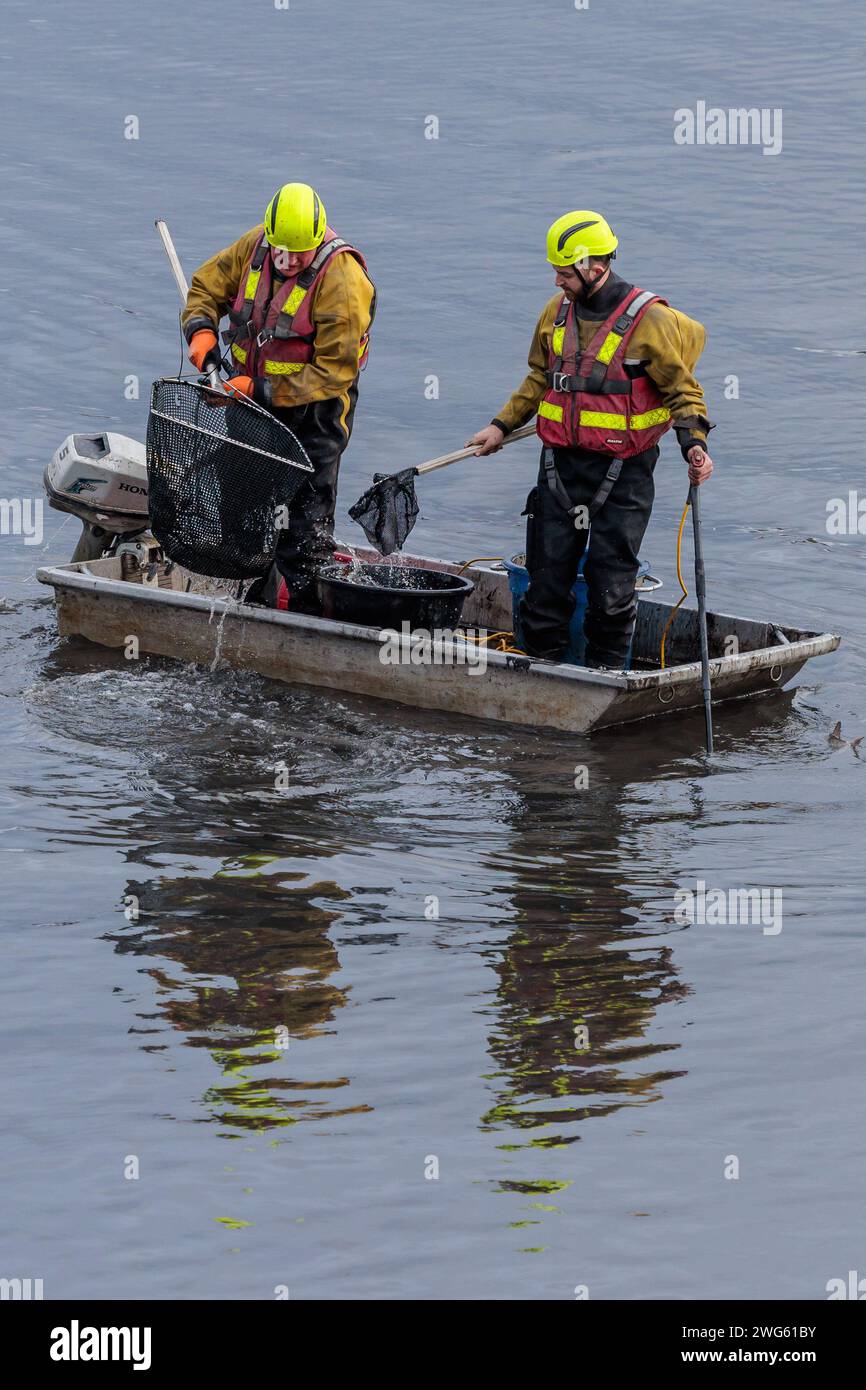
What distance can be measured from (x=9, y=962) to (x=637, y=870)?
2.25 m

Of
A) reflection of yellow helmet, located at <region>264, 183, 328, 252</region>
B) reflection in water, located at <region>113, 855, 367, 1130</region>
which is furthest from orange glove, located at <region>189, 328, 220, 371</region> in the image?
reflection in water, located at <region>113, 855, 367, 1130</region>

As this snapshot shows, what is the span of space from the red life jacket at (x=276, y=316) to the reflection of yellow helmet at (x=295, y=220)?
0.40 ft

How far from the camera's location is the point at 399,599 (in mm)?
8734

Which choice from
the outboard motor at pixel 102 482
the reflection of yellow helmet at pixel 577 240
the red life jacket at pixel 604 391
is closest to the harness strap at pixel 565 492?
the red life jacket at pixel 604 391

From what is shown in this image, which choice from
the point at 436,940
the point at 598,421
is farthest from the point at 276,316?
the point at 436,940

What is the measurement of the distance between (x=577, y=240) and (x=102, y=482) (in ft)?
9.54

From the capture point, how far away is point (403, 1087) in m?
5.58

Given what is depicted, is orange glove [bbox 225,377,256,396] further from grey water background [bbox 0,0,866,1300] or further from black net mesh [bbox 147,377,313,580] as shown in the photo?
grey water background [bbox 0,0,866,1300]

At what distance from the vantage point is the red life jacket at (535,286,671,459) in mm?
7961

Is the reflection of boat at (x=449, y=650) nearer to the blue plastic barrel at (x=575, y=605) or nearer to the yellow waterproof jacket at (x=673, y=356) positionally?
the blue plastic barrel at (x=575, y=605)

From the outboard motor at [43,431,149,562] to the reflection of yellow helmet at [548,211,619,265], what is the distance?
2703 millimetres

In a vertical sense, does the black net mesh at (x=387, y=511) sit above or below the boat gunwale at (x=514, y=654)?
above

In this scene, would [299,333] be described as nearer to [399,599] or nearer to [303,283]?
[303,283]

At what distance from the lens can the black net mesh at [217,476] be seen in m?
8.41
